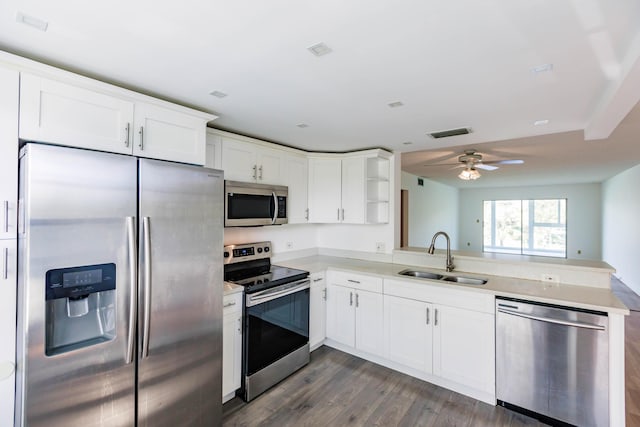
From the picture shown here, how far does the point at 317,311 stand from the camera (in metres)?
3.31

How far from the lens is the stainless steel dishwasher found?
6.74 feet

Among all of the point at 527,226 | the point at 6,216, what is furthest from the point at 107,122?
the point at 527,226

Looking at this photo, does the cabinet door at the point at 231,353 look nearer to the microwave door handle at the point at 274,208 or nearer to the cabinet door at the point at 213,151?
the microwave door handle at the point at 274,208

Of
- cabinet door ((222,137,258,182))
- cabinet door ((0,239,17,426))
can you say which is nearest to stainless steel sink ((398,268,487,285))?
cabinet door ((222,137,258,182))

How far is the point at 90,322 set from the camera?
1594 mm

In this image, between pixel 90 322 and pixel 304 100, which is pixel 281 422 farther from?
pixel 304 100

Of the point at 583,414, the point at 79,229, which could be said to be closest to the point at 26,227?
the point at 79,229

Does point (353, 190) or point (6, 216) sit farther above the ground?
point (353, 190)

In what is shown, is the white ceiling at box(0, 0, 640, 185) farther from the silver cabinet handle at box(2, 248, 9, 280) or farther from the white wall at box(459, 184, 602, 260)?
the white wall at box(459, 184, 602, 260)

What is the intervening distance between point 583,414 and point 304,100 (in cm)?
296

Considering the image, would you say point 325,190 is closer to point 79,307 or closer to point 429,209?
point 79,307

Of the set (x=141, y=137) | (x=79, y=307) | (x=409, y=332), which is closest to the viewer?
(x=79, y=307)

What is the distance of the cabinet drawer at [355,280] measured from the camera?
307 cm

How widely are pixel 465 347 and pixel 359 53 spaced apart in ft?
8.01
